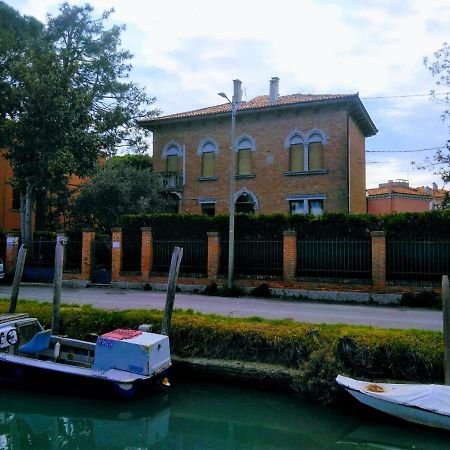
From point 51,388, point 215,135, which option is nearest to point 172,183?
point 215,135

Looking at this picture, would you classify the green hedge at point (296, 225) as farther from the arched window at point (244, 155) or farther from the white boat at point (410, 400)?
the white boat at point (410, 400)

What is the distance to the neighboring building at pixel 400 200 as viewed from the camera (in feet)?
119

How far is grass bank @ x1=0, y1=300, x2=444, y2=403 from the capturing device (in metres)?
8.62

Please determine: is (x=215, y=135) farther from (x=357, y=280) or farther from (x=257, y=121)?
(x=357, y=280)

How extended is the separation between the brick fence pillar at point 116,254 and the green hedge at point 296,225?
517 mm

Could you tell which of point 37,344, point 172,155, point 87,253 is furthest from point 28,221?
point 37,344

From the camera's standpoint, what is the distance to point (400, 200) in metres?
37.1

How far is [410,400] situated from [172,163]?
23.8 meters

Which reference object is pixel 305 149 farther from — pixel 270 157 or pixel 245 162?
pixel 245 162

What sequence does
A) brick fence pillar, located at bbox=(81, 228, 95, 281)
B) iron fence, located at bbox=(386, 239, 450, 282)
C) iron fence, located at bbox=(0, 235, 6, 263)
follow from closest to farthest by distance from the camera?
iron fence, located at bbox=(386, 239, 450, 282) → brick fence pillar, located at bbox=(81, 228, 95, 281) → iron fence, located at bbox=(0, 235, 6, 263)

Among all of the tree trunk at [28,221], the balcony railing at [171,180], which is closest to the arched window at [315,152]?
the balcony railing at [171,180]

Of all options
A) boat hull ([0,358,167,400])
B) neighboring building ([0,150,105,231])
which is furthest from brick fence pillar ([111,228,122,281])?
neighboring building ([0,150,105,231])

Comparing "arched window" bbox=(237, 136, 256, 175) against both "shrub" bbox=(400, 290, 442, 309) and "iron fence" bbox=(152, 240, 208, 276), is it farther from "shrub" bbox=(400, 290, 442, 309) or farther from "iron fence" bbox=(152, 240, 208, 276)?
"shrub" bbox=(400, 290, 442, 309)

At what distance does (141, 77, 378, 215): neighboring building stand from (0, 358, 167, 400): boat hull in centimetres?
1799
